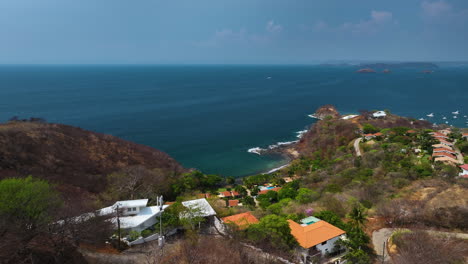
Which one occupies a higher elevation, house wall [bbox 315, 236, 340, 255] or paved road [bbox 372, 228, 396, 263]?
house wall [bbox 315, 236, 340, 255]

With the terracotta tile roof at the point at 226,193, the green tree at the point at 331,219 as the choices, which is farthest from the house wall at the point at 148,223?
the terracotta tile roof at the point at 226,193

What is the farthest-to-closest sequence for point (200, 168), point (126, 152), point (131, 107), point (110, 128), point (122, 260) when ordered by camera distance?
1. point (131, 107)
2. point (110, 128)
3. point (200, 168)
4. point (126, 152)
5. point (122, 260)

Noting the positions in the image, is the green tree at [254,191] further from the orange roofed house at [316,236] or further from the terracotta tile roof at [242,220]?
the orange roofed house at [316,236]

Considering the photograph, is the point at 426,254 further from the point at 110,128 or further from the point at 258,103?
the point at 258,103

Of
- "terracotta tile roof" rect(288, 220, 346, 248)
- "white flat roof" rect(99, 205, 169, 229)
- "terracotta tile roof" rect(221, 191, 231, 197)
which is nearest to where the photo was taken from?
"terracotta tile roof" rect(288, 220, 346, 248)

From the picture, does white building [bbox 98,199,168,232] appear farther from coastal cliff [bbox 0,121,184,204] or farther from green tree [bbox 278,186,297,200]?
green tree [bbox 278,186,297,200]

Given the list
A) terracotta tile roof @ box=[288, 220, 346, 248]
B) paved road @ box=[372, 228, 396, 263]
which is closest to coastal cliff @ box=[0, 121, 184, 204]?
terracotta tile roof @ box=[288, 220, 346, 248]

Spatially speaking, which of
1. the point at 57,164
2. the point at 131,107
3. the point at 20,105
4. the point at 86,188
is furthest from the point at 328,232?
the point at 20,105

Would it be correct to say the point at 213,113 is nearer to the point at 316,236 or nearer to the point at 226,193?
the point at 226,193
